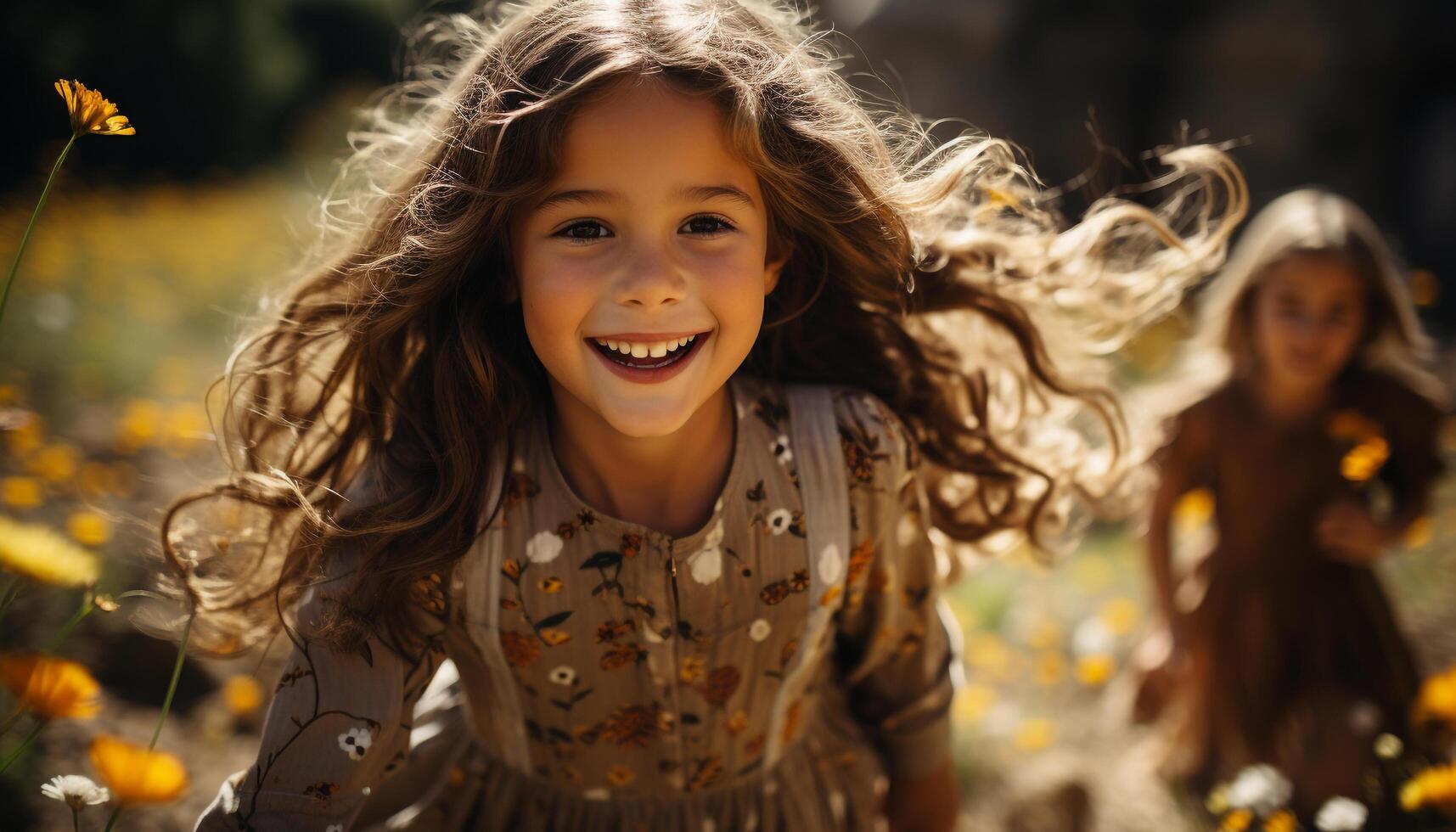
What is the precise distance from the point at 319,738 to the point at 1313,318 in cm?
224

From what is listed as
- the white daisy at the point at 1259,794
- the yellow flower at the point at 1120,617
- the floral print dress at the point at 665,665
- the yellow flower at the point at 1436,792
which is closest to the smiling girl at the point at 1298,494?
the yellow flower at the point at 1120,617

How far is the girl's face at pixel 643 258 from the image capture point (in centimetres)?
133

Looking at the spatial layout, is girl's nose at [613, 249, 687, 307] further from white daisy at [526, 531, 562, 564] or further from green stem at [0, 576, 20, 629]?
green stem at [0, 576, 20, 629]

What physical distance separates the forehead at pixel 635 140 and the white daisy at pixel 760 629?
66 centimetres

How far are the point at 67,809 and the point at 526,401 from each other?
1.05 meters

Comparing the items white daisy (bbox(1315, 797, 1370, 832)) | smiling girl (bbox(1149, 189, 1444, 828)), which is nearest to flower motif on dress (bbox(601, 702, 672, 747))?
white daisy (bbox(1315, 797, 1370, 832))

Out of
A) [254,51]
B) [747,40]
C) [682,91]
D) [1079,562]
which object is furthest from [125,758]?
[254,51]

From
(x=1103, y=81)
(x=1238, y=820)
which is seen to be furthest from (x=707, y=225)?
(x=1103, y=81)

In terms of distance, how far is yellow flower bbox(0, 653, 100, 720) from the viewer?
111cm

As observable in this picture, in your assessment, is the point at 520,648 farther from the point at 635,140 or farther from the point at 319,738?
the point at 635,140

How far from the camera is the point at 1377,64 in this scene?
5.84 meters

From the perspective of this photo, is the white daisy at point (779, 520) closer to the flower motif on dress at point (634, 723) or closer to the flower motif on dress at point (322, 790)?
the flower motif on dress at point (634, 723)

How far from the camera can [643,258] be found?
4.37 ft

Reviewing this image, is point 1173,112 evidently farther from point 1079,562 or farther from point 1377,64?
point 1079,562
